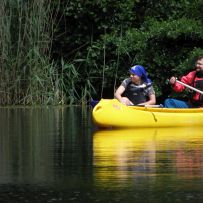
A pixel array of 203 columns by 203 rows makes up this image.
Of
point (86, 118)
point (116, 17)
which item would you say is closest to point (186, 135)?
point (86, 118)

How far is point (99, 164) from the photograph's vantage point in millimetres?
10023

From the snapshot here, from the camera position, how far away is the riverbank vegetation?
74.8ft

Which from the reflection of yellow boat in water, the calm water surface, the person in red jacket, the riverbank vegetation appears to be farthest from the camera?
the riverbank vegetation

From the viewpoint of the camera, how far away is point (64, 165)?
10.1 meters

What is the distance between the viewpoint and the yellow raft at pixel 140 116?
1532 centimetres

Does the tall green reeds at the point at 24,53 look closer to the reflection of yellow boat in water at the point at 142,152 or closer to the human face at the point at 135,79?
the human face at the point at 135,79

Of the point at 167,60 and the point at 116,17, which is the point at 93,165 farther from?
the point at 116,17

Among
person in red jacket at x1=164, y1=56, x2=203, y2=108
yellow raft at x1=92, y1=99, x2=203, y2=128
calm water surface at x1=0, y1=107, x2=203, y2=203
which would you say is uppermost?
person in red jacket at x1=164, y1=56, x2=203, y2=108

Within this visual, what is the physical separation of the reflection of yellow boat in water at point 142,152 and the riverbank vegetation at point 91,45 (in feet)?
24.2

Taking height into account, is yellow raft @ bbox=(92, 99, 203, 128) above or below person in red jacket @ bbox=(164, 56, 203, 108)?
below

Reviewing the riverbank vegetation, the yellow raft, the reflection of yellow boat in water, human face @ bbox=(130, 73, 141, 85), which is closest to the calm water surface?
the reflection of yellow boat in water

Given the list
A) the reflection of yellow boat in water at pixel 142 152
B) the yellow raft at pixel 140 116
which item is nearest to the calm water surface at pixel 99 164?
the reflection of yellow boat in water at pixel 142 152

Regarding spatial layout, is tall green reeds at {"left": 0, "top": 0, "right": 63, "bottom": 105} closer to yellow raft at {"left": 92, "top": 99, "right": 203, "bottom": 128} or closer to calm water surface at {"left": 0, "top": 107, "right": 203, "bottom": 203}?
calm water surface at {"left": 0, "top": 107, "right": 203, "bottom": 203}

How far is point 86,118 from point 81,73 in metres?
6.38
